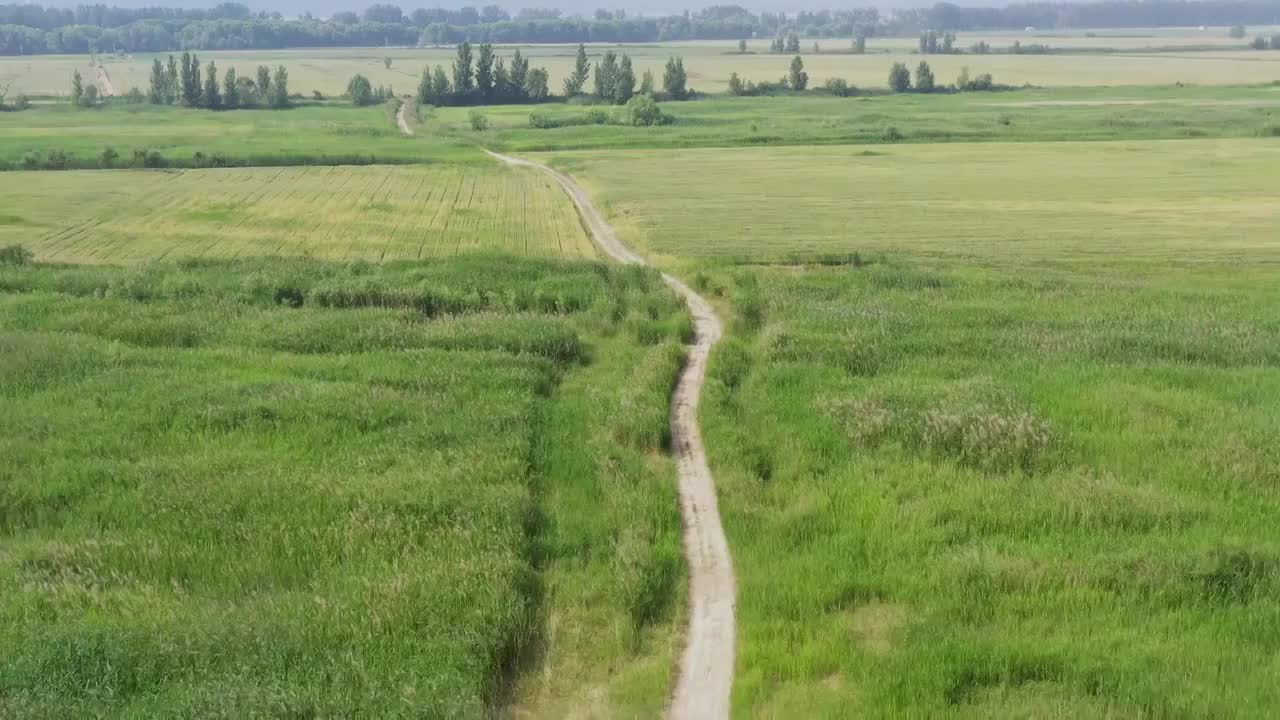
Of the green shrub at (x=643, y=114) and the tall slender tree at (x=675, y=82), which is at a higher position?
the tall slender tree at (x=675, y=82)

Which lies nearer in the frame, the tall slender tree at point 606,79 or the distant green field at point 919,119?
the distant green field at point 919,119

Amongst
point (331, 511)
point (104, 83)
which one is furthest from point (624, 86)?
point (331, 511)

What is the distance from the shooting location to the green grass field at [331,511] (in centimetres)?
1105

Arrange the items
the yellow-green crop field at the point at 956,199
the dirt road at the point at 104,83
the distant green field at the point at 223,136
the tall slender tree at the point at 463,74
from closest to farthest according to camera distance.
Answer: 1. the yellow-green crop field at the point at 956,199
2. the distant green field at the point at 223,136
3. the tall slender tree at the point at 463,74
4. the dirt road at the point at 104,83

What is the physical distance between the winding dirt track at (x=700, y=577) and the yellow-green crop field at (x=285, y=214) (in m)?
20.5

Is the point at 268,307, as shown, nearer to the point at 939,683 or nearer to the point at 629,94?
the point at 939,683

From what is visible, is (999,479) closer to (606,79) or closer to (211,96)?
(606,79)

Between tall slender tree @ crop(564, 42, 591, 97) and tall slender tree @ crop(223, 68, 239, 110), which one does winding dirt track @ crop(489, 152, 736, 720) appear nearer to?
tall slender tree @ crop(223, 68, 239, 110)

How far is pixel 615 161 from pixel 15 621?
2437 inches

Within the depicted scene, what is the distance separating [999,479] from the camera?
15859mm

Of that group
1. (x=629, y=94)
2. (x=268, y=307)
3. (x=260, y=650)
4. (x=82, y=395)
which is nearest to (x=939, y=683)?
(x=260, y=650)

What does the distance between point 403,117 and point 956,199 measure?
74.7 metres

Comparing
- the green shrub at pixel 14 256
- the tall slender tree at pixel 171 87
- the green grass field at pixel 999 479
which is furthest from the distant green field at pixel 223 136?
the green grass field at pixel 999 479

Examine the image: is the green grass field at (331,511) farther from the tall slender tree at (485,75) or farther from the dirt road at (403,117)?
the tall slender tree at (485,75)
